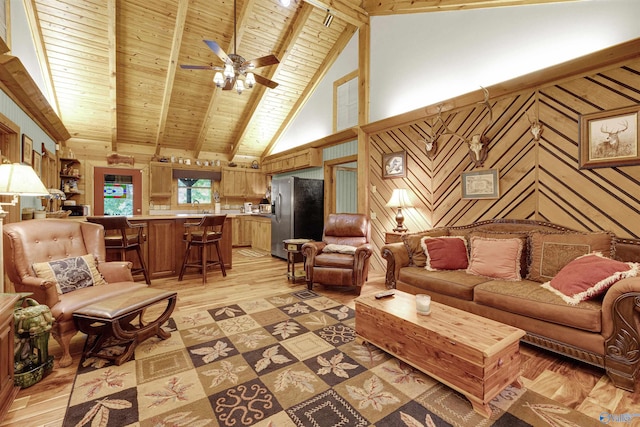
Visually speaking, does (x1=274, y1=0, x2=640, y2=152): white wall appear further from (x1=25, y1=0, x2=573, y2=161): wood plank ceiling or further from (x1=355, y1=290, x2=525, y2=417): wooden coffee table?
(x1=355, y1=290, x2=525, y2=417): wooden coffee table

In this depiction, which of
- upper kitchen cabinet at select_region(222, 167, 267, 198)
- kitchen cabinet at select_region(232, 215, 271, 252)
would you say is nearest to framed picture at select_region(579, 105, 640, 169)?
kitchen cabinet at select_region(232, 215, 271, 252)

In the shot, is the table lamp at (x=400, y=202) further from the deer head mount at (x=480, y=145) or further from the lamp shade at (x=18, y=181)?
the lamp shade at (x=18, y=181)

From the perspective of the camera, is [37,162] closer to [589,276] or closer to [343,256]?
[343,256]

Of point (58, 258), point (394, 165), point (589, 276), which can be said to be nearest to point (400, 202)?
point (394, 165)

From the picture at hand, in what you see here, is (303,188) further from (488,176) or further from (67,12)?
(67,12)

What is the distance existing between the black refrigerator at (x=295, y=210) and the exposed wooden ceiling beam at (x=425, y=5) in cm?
321

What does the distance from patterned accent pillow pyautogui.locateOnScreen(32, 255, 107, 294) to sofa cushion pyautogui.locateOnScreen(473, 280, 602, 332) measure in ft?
11.2

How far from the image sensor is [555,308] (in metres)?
2.13

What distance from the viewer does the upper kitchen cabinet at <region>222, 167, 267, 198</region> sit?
8.26m

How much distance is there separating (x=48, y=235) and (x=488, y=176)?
14.9ft

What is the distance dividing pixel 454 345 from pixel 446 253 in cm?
169

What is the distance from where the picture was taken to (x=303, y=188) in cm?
607

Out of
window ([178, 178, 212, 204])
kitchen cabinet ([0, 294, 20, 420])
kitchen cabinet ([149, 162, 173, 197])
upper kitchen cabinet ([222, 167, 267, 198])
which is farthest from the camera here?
upper kitchen cabinet ([222, 167, 267, 198])

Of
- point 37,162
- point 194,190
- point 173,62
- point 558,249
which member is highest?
point 173,62
